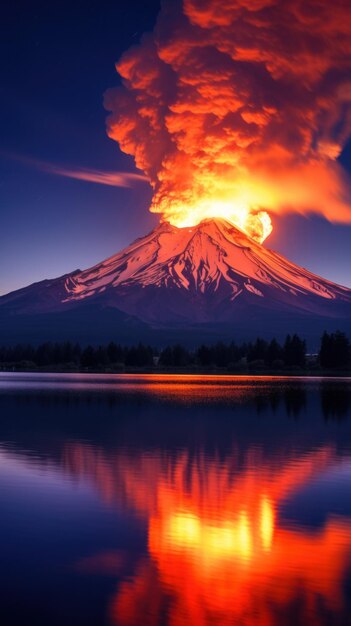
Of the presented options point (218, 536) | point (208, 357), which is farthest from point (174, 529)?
point (208, 357)

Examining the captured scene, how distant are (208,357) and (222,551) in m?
138

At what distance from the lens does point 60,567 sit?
43.2ft

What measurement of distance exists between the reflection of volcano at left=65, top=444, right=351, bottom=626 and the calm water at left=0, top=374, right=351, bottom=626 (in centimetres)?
3

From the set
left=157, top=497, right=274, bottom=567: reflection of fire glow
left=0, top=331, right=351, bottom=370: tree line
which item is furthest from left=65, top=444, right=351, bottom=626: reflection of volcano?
left=0, top=331, right=351, bottom=370: tree line

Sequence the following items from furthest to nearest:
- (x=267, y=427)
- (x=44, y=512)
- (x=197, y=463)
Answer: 1. (x=267, y=427)
2. (x=197, y=463)
3. (x=44, y=512)

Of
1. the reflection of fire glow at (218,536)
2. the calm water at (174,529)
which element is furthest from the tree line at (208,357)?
the reflection of fire glow at (218,536)

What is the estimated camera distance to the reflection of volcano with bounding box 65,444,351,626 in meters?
11.5

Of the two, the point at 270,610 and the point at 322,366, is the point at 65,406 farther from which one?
the point at 322,366

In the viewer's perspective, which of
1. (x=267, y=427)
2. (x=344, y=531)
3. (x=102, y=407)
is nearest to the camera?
(x=344, y=531)

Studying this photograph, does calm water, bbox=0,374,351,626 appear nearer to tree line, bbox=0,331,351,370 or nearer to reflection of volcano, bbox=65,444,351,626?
reflection of volcano, bbox=65,444,351,626

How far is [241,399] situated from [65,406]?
15313mm

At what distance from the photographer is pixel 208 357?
152375mm

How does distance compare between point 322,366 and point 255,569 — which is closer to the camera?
point 255,569

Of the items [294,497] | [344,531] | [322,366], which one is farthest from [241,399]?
[322,366]
